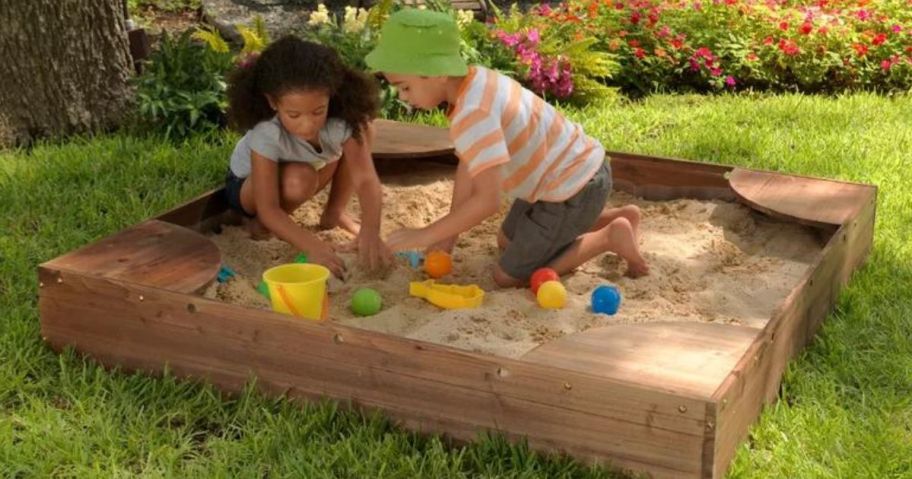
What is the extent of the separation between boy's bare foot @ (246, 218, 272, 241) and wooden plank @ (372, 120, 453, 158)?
654mm

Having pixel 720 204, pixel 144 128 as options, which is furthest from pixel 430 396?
pixel 144 128

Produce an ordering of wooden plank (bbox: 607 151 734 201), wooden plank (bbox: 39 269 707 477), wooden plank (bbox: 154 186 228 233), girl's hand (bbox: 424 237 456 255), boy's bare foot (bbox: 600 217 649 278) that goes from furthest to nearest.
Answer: wooden plank (bbox: 607 151 734 201), wooden plank (bbox: 154 186 228 233), girl's hand (bbox: 424 237 456 255), boy's bare foot (bbox: 600 217 649 278), wooden plank (bbox: 39 269 707 477)

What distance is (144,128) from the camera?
5.45 meters

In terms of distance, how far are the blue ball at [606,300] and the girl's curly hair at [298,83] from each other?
1.06 meters

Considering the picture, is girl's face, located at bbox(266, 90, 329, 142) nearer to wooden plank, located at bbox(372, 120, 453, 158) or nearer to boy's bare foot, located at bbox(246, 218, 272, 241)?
boy's bare foot, located at bbox(246, 218, 272, 241)

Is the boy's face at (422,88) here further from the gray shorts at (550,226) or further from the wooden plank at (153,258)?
the wooden plank at (153,258)

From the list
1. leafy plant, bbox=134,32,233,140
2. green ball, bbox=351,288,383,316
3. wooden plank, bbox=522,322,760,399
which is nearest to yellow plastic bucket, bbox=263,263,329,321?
green ball, bbox=351,288,383,316

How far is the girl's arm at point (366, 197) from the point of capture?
3.87m

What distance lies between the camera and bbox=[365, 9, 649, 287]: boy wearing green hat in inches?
129

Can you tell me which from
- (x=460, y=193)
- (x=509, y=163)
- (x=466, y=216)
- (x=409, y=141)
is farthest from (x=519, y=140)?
(x=409, y=141)

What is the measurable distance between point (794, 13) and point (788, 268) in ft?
11.4

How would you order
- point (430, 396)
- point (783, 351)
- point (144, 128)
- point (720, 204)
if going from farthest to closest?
point (144, 128) < point (720, 204) < point (783, 351) < point (430, 396)

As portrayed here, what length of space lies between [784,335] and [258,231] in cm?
189

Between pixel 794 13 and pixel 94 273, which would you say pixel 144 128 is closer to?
pixel 94 273
